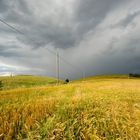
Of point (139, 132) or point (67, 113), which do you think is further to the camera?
point (67, 113)

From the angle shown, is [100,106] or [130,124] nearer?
[130,124]

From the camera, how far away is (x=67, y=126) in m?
7.45

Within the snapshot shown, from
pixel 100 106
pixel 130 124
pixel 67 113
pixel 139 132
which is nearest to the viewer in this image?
pixel 139 132

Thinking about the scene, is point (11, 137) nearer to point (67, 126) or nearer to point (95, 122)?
point (67, 126)

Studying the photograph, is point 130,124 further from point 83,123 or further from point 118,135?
point 83,123

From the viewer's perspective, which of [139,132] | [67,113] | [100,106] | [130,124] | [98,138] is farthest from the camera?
[100,106]

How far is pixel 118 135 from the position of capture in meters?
7.22

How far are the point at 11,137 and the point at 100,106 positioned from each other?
372 centimetres

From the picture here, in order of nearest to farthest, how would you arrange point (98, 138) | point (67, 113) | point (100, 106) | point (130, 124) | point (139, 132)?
point (98, 138), point (139, 132), point (130, 124), point (67, 113), point (100, 106)

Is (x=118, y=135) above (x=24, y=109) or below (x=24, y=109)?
below

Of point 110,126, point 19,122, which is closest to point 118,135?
point 110,126

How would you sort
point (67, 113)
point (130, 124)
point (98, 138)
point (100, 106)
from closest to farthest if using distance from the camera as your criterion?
point (98, 138), point (130, 124), point (67, 113), point (100, 106)

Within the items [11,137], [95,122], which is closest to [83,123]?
[95,122]

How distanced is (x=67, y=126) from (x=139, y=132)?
2.09 meters
